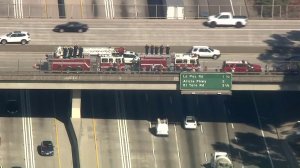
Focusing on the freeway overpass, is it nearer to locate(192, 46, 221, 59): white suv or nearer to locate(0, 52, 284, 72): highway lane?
locate(0, 52, 284, 72): highway lane

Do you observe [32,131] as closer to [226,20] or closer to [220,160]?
[220,160]

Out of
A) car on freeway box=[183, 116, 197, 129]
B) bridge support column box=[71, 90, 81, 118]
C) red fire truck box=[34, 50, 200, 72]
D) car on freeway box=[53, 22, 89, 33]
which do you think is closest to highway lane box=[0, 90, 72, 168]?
bridge support column box=[71, 90, 81, 118]

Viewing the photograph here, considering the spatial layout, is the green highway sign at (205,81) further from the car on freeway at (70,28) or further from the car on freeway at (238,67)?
the car on freeway at (70,28)

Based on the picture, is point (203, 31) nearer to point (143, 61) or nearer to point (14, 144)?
point (143, 61)

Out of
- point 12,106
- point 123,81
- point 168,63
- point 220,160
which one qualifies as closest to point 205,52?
point 168,63

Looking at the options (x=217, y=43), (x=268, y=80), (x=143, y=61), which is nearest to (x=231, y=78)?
(x=268, y=80)

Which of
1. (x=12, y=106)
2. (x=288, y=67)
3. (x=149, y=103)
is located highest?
(x=288, y=67)

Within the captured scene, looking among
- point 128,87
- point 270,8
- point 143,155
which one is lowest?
point 143,155
